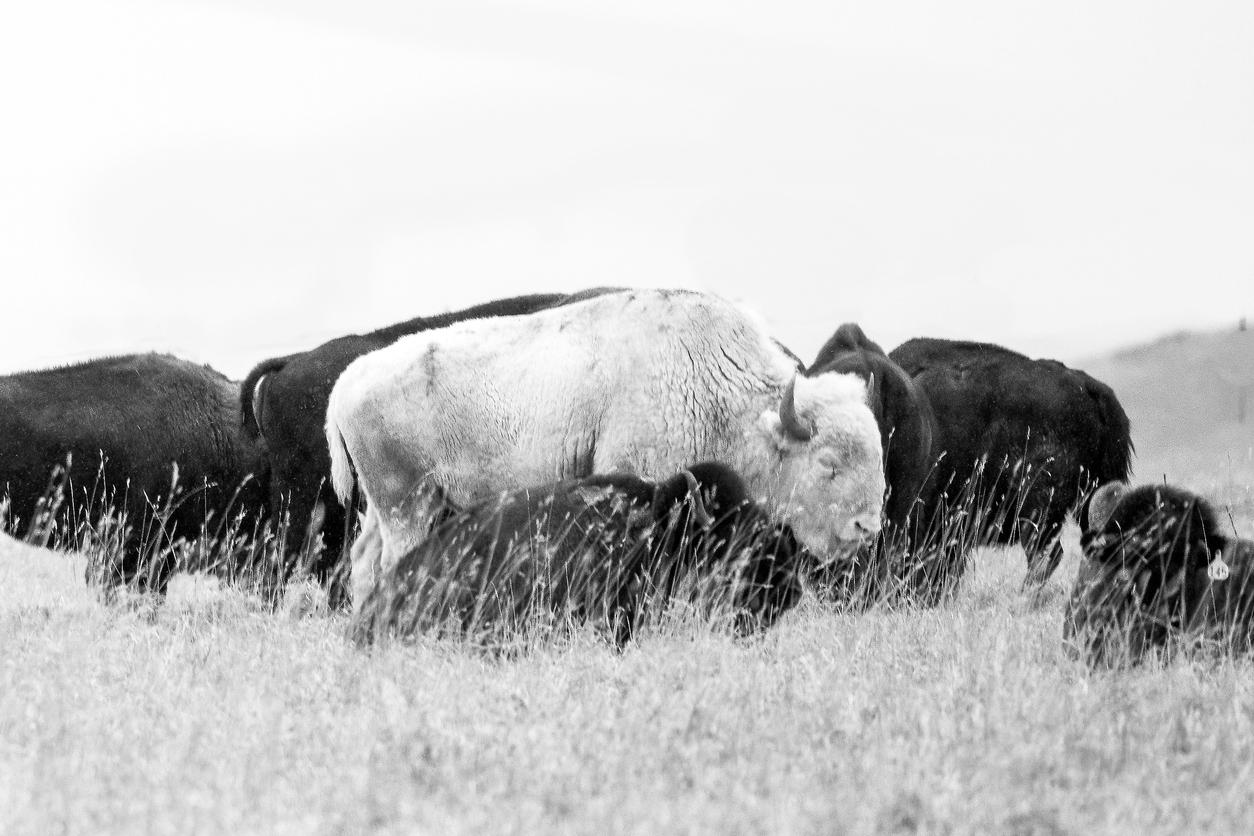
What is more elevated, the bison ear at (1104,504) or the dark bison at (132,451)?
the bison ear at (1104,504)

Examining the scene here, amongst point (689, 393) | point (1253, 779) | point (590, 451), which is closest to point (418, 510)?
point (590, 451)

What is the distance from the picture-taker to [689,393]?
8266mm

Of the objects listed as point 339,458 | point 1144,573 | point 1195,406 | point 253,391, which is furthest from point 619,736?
point 1195,406

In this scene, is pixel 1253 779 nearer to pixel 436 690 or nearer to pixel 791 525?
pixel 436 690

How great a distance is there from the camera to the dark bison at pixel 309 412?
10.5 m

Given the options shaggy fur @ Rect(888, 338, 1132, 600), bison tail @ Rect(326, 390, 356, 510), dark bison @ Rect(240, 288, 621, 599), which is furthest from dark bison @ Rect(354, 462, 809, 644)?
shaggy fur @ Rect(888, 338, 1132, 600)

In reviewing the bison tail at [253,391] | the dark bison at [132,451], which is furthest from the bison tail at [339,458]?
the dark bison at [132,451]

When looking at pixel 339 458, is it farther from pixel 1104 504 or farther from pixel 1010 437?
pixel 1010 437

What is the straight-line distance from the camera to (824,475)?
8.11 meters

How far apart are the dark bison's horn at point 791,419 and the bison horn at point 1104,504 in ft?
5.24

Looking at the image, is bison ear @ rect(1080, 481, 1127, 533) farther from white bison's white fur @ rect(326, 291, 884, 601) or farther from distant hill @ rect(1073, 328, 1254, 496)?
distant hill @ rect(1073, 328, 1254, 496)

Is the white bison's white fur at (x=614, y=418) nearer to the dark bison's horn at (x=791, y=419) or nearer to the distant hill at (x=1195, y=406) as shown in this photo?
the dark bison's horn at (x=791, y=419)

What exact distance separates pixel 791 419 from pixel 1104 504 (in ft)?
5.63

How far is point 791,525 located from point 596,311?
1.70 meters
